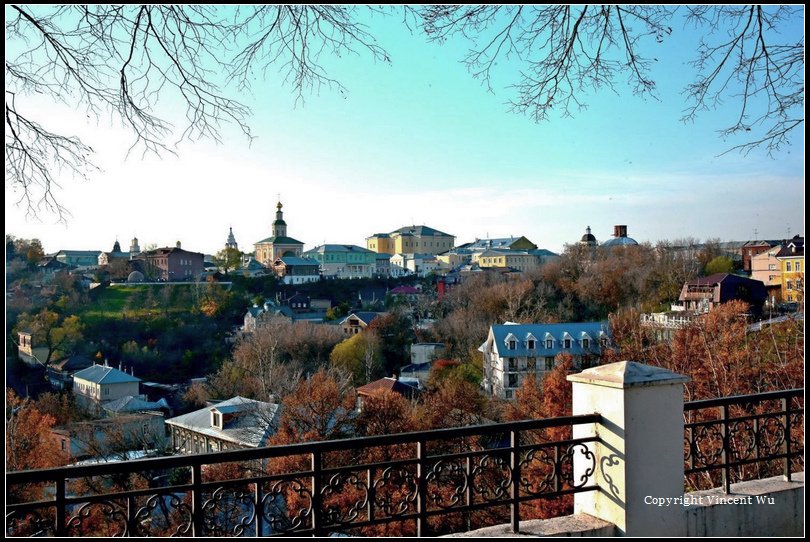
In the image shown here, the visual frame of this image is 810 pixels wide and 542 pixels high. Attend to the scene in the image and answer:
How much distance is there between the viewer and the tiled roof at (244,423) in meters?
20.8

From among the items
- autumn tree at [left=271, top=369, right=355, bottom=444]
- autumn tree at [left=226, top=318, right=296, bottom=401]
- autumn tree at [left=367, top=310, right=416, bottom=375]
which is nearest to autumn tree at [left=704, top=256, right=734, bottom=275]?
autumn tree at [left=367, top=310, right=416, bottom=375]

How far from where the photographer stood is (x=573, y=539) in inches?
128

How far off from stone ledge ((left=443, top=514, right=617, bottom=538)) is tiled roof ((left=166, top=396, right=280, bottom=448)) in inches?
701

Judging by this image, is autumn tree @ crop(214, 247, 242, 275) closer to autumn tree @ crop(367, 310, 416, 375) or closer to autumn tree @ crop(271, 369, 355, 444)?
autumn tree @ crop(367, 310, 416, 375)

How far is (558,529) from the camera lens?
3340 mm

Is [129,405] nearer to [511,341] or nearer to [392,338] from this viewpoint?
[392,338]

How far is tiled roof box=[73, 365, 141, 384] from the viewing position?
3722 centimetres

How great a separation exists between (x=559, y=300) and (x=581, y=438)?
48.7 meters

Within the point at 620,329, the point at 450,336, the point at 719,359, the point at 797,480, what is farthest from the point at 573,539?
the point at 450,336

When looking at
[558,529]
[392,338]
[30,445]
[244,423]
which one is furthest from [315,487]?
[392,338]

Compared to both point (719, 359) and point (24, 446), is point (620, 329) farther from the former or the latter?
point (24, 446)

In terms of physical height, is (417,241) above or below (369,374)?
above

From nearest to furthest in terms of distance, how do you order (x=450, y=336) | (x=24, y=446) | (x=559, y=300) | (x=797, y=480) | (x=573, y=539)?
(x=573, y=539) → (x=797, y=480) → (x=24, y=446) → (x=450, y=336) → (x=559, y=300)

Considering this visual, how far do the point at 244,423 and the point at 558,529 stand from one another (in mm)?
20450
